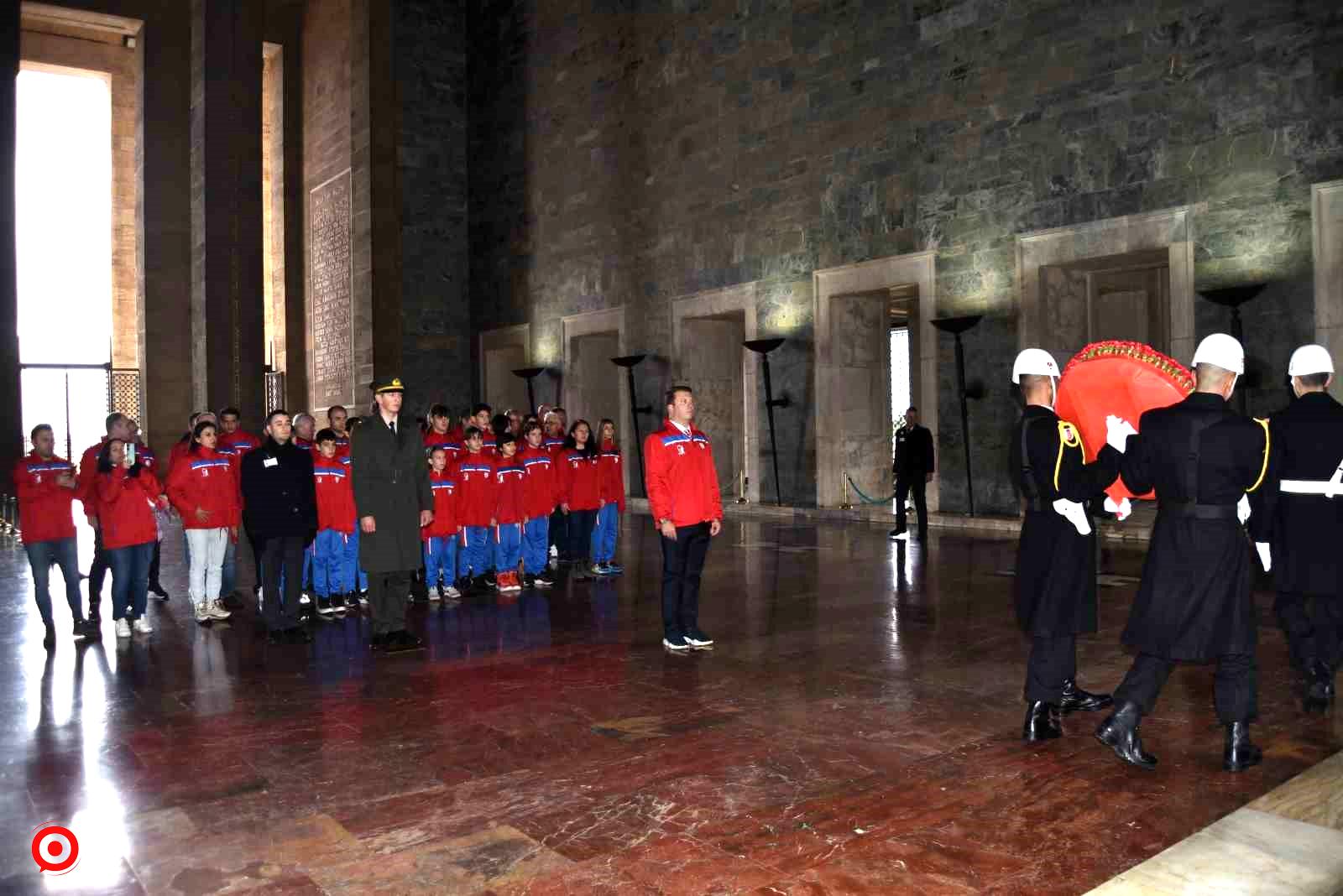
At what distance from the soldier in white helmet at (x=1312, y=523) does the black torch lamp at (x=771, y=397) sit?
11.8 metres

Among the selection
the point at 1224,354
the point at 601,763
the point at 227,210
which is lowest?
the point at 601,763

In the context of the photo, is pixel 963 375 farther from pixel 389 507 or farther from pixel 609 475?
pixel 389 507

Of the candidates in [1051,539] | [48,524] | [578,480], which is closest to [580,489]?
[578,480]

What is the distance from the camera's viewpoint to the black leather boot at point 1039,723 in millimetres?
4527

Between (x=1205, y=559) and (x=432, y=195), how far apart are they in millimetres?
20832

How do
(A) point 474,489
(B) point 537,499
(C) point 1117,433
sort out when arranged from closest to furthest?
(C) point 1117,433 → (A) point 474,489 → (B) point 537,499

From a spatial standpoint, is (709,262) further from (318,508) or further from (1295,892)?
(1295,892)

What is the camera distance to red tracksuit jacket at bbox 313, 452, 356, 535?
330 inches

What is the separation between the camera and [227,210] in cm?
1555

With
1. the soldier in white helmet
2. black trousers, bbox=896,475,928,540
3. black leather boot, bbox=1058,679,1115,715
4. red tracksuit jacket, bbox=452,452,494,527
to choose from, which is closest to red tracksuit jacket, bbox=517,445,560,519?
red tracksuit jacket, bbox=452,452,494,527

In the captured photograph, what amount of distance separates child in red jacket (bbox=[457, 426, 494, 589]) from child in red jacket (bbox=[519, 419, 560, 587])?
1.20 feet

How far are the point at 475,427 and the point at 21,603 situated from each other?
4.11 metres

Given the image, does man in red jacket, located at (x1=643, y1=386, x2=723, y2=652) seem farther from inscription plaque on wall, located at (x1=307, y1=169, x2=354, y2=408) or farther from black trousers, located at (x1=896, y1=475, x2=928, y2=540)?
inscription plaque on wall, located at (x1=307, y1=169, x2=354, y2=408)

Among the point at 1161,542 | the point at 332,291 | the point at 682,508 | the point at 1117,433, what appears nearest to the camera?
the point at 1161,542
